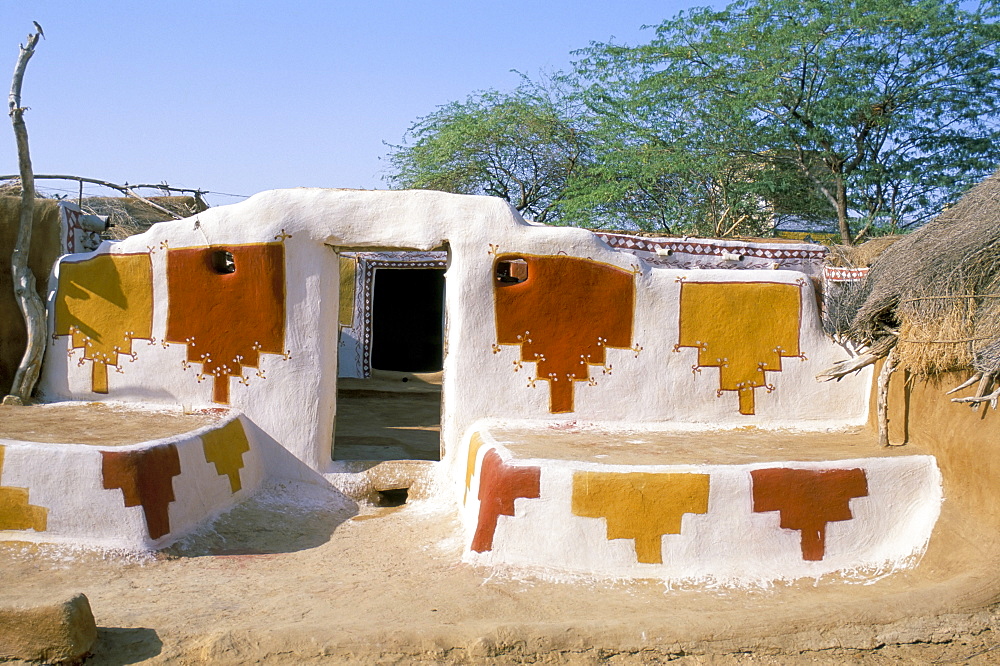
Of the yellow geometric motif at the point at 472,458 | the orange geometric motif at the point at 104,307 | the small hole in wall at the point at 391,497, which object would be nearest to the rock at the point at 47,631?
the yellow geometric motif at the point at 472,458

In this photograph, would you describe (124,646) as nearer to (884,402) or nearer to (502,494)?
(502,494)

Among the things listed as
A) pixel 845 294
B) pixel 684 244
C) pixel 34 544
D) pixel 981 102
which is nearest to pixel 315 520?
pixel 34 544

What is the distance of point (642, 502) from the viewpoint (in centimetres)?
498

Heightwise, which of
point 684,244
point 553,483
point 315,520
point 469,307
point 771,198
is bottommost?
point 315,520

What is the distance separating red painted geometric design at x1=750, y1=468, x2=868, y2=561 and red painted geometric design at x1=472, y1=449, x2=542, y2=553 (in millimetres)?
1293

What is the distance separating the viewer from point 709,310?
661cm

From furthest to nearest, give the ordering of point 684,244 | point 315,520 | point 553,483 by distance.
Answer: point 684,244 → point 315,520 → point 553,483

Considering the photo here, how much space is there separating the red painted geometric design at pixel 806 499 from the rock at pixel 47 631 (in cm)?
357

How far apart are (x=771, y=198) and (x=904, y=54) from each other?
2861 mm

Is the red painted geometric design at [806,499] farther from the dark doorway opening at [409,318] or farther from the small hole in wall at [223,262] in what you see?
the dark doorway opening at [409,318]

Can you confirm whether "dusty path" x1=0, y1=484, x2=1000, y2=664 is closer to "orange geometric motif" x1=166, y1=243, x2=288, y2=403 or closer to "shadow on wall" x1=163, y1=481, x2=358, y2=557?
"shadow on wall" x1=163, y1=481, x2=358, y2=557

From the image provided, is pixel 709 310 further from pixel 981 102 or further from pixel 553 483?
pixel 981 102

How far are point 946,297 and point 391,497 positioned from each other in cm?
431

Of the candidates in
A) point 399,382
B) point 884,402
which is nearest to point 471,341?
point 884,402
